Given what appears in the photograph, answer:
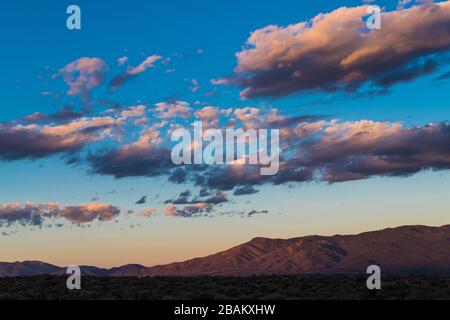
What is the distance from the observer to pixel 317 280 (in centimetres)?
5194

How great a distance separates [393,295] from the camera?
42.1 metres

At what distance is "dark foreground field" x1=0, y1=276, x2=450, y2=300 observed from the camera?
1644 inches

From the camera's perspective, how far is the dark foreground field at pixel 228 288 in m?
41.8

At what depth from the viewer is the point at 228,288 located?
46.6 metres

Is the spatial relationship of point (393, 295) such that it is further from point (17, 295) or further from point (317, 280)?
point (17, 295)
